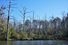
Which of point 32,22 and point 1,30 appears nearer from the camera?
point 1,30

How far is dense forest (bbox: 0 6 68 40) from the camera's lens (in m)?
50.0

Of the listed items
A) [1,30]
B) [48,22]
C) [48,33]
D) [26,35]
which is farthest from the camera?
[48,22]

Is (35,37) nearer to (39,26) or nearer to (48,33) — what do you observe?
(48,33)

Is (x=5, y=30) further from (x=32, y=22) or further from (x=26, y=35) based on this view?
(x=32, y=22)

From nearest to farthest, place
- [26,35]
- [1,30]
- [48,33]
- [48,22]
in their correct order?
[1,30] < [26,35] < [48,33] < [48,22]

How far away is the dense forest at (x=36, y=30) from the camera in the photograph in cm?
5003

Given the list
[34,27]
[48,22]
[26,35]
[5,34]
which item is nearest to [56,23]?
[48,22]

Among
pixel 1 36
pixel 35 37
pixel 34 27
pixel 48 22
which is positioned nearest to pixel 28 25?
pixel 34 27

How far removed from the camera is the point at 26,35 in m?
56.2

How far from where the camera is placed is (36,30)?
67938 millimetres

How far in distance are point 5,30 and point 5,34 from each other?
119cm

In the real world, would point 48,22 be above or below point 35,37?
above

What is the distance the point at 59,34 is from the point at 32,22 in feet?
49.2

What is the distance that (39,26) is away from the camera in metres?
72.1
